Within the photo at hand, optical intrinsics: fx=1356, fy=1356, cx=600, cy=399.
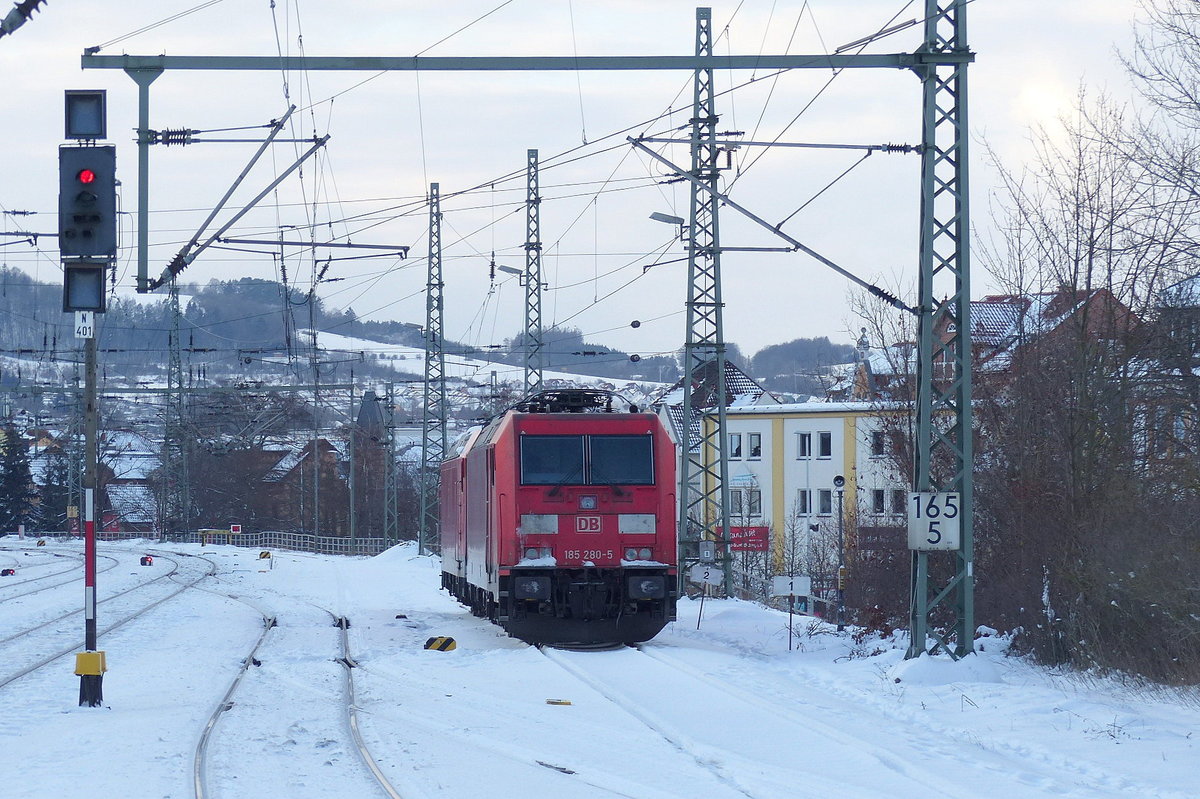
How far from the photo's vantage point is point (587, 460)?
19.4 meters

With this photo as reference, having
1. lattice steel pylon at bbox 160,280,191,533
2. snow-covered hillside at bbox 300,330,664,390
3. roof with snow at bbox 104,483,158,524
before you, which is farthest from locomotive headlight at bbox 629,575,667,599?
roof with snow at bbox 104,483,158,524

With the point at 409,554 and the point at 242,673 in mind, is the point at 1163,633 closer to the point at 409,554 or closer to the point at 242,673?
the point at 242,673

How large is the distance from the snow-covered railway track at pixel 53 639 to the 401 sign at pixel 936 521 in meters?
10.2

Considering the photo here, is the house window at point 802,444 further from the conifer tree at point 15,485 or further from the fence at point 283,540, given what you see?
the conifer tree at point 15,485

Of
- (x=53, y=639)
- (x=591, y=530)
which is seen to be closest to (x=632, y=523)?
(x=591, y=530)

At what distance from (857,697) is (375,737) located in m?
5.24

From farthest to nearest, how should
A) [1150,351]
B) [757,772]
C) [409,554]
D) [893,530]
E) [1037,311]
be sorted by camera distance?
[409,554], [893,530], [1037,311], [1150,351], [757,772]

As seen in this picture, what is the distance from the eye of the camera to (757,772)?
9.62 meters

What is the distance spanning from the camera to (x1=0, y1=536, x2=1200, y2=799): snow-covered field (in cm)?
932

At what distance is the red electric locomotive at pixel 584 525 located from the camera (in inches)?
752

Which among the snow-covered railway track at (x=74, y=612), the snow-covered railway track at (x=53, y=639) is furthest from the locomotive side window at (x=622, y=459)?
the snow-covered railway track at (x=74, y=612)

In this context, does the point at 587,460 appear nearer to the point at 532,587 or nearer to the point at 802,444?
the point at 532,587

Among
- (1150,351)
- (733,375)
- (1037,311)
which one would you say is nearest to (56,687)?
(1150,351)

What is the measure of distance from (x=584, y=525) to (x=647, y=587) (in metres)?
1.25
